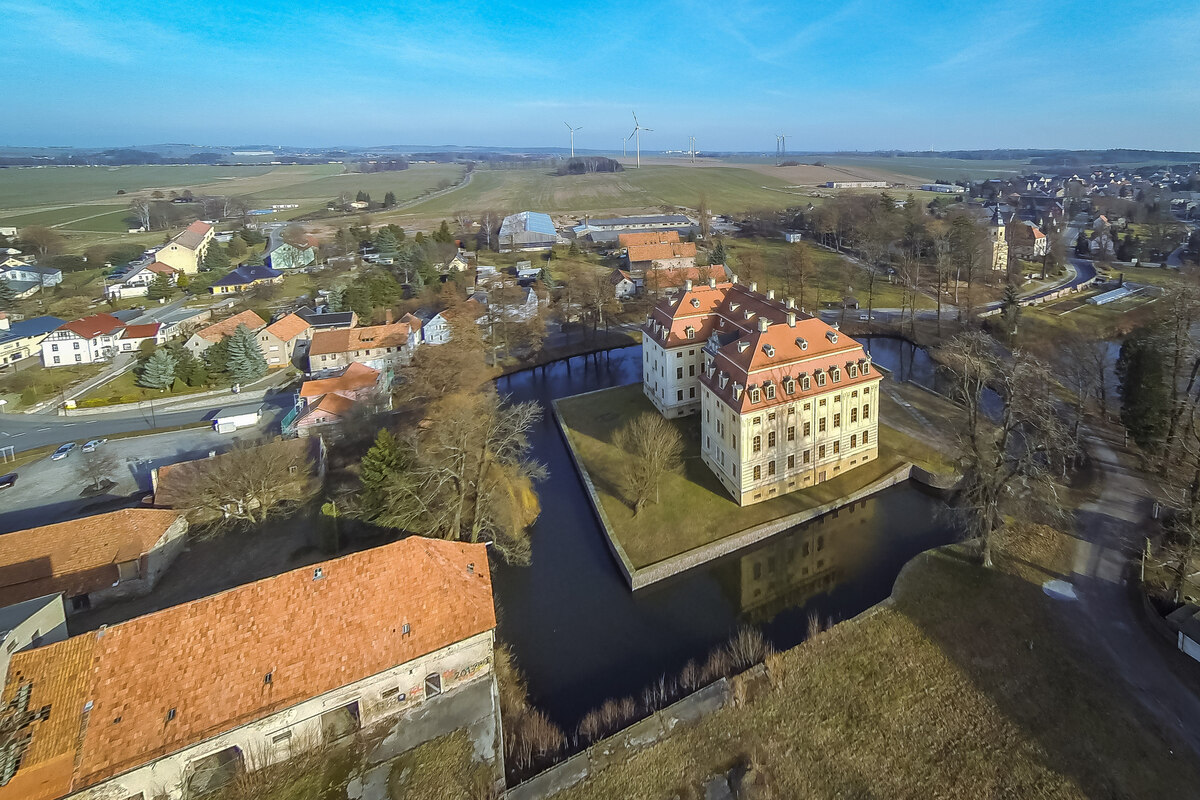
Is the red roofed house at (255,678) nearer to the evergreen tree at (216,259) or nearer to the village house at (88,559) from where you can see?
the village house at (88,559)

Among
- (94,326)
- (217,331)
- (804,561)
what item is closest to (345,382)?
(217,331)

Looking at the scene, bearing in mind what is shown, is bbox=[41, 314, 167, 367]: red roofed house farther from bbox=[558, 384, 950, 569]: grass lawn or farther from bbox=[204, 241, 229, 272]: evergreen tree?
bbox=[558, 384, 950, 569]: grass lawn

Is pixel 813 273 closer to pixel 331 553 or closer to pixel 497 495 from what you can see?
pixel 497 495

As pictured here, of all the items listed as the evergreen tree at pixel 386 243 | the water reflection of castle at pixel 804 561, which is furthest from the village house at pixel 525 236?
the water reflection of castle at pixel 804 561

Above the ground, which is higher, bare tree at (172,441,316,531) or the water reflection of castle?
bare tree at (172,441,316,531)

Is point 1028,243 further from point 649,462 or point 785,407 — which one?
point 649,462

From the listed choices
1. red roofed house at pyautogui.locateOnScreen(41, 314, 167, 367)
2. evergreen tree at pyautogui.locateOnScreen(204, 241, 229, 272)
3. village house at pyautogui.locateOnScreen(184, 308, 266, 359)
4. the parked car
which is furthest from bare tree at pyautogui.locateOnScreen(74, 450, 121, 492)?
evergreen tree at pyautogui.locateOnScreen(204, 241, 229, 272)
